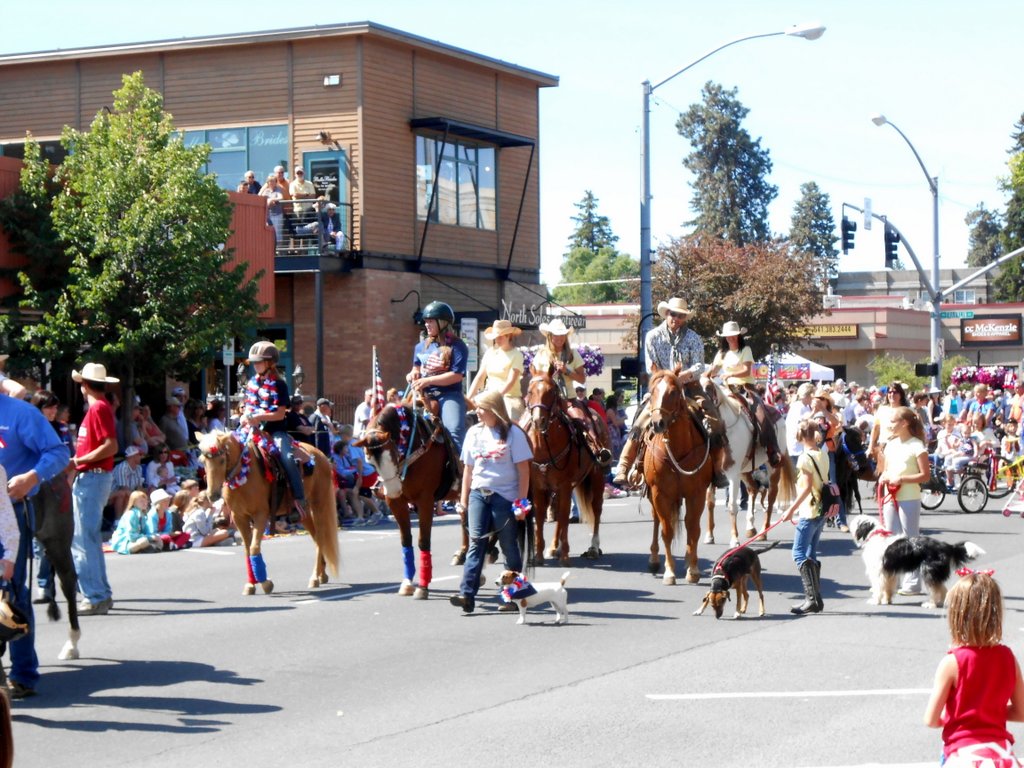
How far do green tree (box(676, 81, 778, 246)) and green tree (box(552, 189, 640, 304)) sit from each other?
24.9 feet

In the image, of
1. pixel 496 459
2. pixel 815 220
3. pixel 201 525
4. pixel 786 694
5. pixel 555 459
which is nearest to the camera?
pixel 786 694

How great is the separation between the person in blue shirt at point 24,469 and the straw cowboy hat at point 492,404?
13.2 feet

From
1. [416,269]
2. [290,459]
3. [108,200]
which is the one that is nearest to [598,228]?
[416,269]

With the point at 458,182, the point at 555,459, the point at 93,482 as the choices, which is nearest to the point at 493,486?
the point at 555,459

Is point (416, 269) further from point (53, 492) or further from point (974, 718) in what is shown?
point (974, 718)

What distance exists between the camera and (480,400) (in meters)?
11.8

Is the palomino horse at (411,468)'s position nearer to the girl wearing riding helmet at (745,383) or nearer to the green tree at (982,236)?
the girl wearing riding helmet at (745,383)

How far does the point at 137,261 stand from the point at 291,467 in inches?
426

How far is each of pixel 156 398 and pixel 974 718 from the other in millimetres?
24172

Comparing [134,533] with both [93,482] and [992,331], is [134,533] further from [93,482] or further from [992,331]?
[992,331]

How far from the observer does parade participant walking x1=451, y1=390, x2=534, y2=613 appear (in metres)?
11.7

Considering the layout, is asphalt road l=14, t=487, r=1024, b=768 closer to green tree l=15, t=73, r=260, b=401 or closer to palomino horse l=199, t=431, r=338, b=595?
palomino horse l=199, t=431, r=338, b=595

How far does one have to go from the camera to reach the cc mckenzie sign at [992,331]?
250 feet

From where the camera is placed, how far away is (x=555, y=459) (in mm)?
14672
